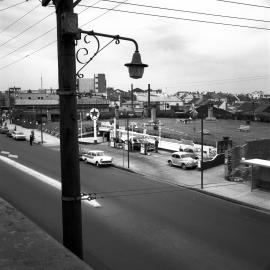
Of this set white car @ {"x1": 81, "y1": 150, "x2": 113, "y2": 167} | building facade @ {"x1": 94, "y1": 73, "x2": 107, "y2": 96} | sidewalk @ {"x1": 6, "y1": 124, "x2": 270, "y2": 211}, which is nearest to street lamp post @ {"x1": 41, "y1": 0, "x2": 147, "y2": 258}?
sidewalk @ {"x1": 6, "y1": 124, "x2": 270, "y2": 211}

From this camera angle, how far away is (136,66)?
7.69 m

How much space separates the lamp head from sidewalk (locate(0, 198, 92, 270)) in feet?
10.9

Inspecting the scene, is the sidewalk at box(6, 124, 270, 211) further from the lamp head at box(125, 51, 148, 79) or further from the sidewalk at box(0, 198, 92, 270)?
the lamp head at box(125, 51, 148, 79)

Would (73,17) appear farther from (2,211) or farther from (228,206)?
(228,206)

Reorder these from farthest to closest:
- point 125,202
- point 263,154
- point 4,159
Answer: point 4,159
point 263,154
point 125,202

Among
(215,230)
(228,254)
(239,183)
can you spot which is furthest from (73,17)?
(239,183)

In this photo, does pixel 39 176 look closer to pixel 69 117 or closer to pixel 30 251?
pixel 30 251

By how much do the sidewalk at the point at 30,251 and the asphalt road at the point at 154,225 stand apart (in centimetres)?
444

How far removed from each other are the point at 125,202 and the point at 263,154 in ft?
59.0

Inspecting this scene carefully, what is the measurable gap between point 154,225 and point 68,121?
11.9 metres

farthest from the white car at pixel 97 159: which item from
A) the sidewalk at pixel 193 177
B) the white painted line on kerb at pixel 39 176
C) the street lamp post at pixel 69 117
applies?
the street lamp post at pixel 69 117

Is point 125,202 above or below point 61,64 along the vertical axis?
below

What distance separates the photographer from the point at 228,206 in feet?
73.4

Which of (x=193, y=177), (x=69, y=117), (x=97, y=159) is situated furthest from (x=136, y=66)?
(x=97, y=159)
